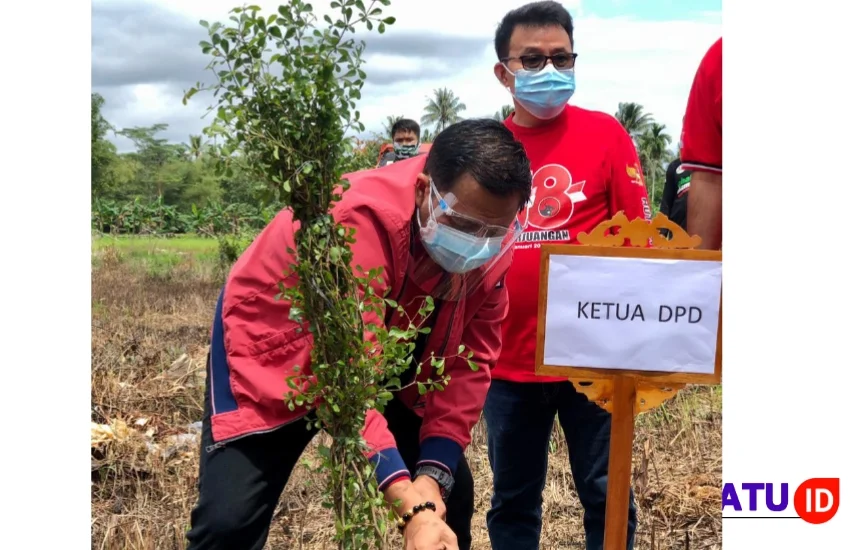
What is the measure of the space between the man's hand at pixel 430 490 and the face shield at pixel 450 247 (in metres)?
0.39

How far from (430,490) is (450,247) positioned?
1.66 feet

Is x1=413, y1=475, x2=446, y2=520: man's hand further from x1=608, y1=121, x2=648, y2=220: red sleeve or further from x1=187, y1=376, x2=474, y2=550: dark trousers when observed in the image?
x1=608, y1=121, x2=648, y2=220: red sleeve

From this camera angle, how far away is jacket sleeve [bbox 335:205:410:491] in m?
1.58

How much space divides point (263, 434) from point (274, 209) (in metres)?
0.48

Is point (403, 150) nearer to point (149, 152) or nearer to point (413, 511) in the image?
point (413, 511)

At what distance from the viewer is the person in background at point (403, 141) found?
4.99 metres

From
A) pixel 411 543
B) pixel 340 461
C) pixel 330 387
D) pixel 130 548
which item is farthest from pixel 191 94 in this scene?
pixel 130 548

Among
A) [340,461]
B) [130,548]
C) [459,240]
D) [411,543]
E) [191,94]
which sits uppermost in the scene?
[191,94]

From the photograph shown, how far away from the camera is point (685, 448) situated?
12.5ft

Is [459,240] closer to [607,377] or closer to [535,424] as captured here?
[607,377]

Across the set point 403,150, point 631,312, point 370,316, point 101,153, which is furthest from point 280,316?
point 101,153

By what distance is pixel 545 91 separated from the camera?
2430mm
